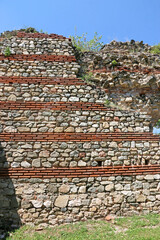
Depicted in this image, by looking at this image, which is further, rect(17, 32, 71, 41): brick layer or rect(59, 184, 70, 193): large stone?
rect(17, 32, 71, 41): brick layer

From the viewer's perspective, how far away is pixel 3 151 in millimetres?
5820

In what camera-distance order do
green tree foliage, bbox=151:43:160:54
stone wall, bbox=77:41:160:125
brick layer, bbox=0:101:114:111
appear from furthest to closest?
green tree foliage, bbox=151:43:160:54 → stone wall, bbox=77:41:160:125 → brick layer, bbox=0:101:114:111

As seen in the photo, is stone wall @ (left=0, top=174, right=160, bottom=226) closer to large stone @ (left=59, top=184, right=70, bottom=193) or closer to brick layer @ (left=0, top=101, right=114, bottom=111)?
large stone @ (left=59, top=184, right=70, bottom=193)

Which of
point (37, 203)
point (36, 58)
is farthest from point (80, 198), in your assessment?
point (36, 58)

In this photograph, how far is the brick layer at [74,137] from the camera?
19.4 ft

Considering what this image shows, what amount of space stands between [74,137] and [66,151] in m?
0.45

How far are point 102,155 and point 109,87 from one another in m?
2.52

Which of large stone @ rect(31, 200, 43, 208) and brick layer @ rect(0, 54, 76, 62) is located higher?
brick layer @ rect(0, 54, 76, 62)

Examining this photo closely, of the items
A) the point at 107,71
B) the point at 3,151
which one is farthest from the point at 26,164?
the point at 107,71

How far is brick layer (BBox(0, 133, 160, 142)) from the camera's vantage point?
5902 mm

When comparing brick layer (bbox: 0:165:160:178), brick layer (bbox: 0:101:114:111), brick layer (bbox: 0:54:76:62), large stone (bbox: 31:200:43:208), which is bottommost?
large stone (bbox: 31:200:43:208)

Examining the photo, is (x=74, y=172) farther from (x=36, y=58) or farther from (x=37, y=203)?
(x=36, y=58)

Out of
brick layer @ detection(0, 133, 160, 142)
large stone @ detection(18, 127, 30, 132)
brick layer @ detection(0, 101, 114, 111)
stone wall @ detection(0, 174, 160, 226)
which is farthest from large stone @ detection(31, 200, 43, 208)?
brick layer @ detection(0, 101, 114, 111)

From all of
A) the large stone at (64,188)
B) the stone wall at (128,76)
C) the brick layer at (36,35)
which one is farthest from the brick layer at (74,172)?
the brick layer at (36,35)
